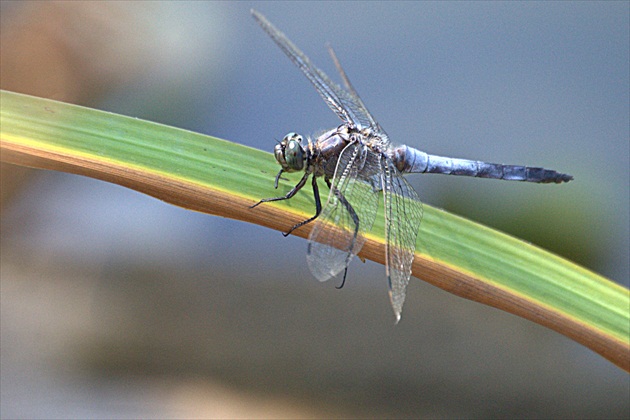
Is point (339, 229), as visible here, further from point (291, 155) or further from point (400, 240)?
point (291, 155)

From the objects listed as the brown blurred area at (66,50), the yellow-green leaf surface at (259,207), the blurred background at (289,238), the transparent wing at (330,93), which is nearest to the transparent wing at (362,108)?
the transparent wing at (330,93)

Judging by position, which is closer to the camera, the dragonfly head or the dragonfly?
the dragonfly

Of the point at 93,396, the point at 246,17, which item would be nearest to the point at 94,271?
the point at 93,396

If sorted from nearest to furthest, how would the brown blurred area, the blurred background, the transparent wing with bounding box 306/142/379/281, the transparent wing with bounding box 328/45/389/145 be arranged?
1. the transparent wing with bounding box 306/142/379/281
2. the transparent wing with bounding box 328/45/389/145
3. the blurred background
4. the brown blurred area

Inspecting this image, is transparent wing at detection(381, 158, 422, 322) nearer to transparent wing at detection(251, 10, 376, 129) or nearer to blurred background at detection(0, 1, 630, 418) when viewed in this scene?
transparent wing at detection(251, 10, 376, 129)

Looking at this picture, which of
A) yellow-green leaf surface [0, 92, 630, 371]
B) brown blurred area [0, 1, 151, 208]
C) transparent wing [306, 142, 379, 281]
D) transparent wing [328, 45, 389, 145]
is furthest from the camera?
brown blurred area [0, 1, 151, 208]

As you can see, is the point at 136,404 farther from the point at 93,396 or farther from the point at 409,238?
the point at 409,238

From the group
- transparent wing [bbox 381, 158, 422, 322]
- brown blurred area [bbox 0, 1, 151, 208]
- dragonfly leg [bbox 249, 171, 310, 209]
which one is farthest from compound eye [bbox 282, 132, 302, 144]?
brown blurred area [bbox 0, 1, 151, 208]
